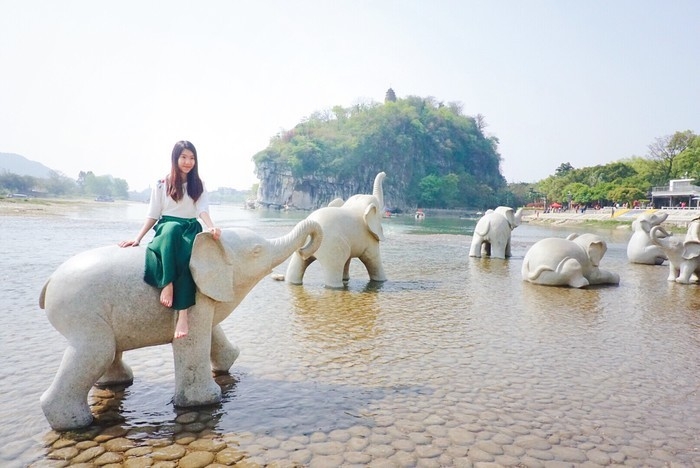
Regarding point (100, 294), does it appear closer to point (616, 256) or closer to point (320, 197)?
point (616, 256)

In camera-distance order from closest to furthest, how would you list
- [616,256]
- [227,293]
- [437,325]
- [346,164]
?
[227,293], [437,325], [616,256], [346,164]

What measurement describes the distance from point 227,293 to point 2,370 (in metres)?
2.53

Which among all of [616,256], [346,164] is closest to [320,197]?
[346,164]

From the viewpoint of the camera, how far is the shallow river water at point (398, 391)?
342cm

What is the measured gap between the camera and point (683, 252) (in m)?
11.1

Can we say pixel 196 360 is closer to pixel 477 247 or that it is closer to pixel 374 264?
pixel 374 264

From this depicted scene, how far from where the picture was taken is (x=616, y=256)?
56.9 feet

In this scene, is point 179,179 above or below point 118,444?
above

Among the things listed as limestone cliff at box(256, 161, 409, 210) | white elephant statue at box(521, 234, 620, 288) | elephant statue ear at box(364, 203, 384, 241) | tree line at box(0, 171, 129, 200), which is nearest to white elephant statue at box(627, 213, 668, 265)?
white elephant statue at box(521, 234, 620, 288)

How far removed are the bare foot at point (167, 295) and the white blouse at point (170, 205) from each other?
0.64 m

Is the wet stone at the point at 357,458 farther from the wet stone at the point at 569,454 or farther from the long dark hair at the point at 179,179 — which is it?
the long dark hair at the point at 179,179

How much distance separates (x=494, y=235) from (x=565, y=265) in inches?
220

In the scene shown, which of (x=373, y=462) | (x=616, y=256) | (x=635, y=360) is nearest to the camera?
(x=373, y=462)

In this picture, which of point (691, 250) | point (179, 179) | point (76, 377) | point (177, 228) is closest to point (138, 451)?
point (76, 377)
